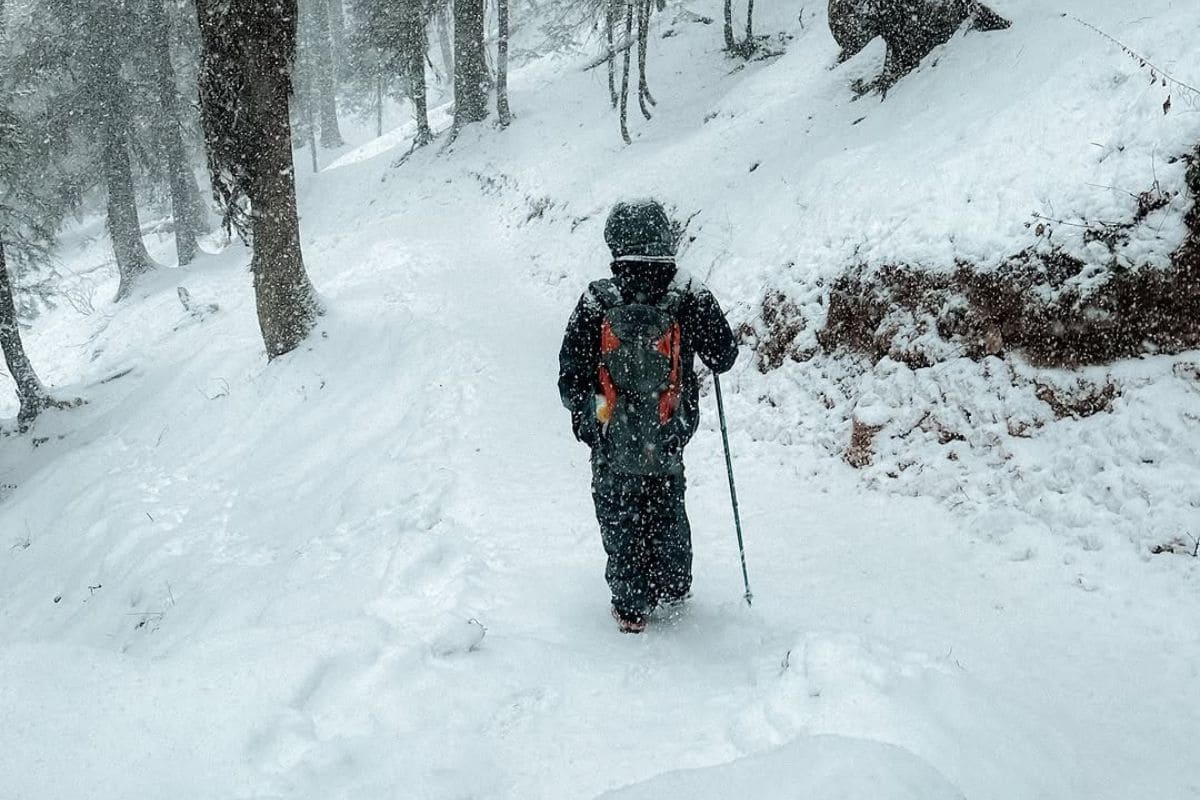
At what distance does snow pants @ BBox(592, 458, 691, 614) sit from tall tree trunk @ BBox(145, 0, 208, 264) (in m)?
23.9

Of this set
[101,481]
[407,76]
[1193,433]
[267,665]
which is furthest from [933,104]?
[407,76]

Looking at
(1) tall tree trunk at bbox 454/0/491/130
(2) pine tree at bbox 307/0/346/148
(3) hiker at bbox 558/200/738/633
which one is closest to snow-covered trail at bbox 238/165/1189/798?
(3) hiker at bbox 558/200/738/633

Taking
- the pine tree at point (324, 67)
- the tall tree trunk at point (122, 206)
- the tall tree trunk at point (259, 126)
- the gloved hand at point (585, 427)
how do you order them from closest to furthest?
1. the gloved hand at point (585, 427)
2. the tall tree trunk at point (259, 126)
3. the tall tree trunk at point (122, 206)
4. the pine tree at point (324, 67)

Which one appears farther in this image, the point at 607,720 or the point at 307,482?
the point at 307,482

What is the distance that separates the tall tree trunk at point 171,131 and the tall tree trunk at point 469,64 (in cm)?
847

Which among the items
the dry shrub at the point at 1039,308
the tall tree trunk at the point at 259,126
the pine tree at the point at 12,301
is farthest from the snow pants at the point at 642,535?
the pine tree at the point at 12,301

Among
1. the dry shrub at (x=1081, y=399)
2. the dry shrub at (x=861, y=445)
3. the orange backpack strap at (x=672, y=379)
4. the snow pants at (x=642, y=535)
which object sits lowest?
the dry shrub at (x=861, y=445)

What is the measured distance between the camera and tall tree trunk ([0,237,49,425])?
13562 millimetres

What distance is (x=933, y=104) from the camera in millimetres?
8305

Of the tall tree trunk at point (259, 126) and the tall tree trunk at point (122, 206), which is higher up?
the tall tree trunk at point (259, 126)

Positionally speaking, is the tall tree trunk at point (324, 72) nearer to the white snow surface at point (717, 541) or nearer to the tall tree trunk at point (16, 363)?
the tall tree trunk at point (16, 363)

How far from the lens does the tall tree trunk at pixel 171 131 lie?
20812 millimetres

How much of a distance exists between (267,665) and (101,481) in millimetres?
8310

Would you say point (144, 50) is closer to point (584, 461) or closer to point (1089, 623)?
point (584, 461)
